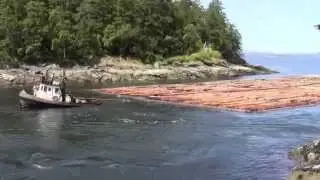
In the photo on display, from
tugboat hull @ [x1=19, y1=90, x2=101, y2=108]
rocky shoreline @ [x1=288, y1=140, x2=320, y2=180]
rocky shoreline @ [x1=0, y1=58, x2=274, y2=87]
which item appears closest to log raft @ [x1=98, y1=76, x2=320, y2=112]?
tugboat hull @ [x1=19, y1=90, x2=101, y2=108]

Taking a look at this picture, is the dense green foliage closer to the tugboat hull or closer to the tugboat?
the tugboat

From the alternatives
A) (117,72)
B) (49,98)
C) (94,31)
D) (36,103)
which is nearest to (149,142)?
(36,103)

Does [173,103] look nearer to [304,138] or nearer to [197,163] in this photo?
[304,138]

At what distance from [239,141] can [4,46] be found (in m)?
78.0

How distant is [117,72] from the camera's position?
120 meters

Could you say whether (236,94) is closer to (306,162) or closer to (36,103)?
(36,103)

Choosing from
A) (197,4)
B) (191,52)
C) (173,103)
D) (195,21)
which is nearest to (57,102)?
(173,103)

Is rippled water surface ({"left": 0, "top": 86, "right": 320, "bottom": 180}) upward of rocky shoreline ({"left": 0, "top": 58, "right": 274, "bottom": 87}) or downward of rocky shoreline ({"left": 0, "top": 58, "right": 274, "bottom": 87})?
downward

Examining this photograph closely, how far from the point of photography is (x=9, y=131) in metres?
52.3

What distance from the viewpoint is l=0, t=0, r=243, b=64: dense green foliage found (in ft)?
395

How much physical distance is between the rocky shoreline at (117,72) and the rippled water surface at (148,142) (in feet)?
122

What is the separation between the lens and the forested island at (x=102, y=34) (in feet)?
395

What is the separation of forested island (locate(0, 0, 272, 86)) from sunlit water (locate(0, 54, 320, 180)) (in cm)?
5081

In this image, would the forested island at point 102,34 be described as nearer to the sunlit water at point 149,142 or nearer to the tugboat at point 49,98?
the tugboat at point 49,98
